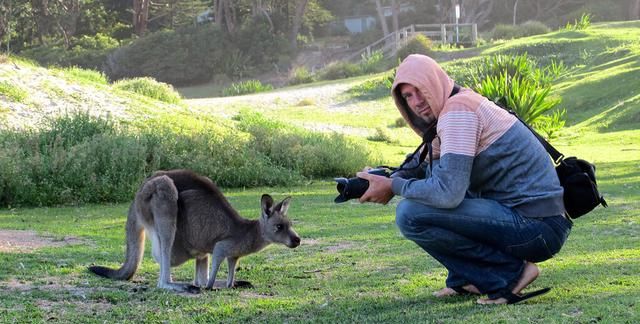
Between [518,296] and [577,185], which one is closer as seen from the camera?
[577,185]

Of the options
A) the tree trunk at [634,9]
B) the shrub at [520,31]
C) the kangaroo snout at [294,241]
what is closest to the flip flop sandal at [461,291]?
the kangaroo snout at [294,241]

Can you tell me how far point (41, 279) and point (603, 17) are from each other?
5405 centimetres

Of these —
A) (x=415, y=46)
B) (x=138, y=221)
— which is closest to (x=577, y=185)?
(x=138, y=221)

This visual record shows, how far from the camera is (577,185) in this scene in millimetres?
5621

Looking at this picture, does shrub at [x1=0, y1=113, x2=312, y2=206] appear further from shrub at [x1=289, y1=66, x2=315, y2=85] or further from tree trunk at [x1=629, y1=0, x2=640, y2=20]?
tree trunk at [x1=629, y1=0, x2=640, y2=20]

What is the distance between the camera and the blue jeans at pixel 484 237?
5547mm

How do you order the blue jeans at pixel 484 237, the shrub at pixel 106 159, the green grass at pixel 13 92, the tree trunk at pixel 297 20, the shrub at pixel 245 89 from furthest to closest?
the tree trunk at pixel 297 20 → the shrub at pixel 245 89 → the green grass at pixel 13 92 → the shrub at pixel 106 159 → the blue jeans at pixel 484 237

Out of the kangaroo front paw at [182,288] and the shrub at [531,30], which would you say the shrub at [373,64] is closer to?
the shrub at [531,30]

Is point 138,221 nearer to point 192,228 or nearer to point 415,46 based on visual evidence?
point 192,228

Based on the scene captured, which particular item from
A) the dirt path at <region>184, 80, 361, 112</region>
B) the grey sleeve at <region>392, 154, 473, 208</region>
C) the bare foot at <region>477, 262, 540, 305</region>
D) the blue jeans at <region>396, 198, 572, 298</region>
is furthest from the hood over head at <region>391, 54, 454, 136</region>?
the dirt path at <region>184, 80, 361, 112</region>

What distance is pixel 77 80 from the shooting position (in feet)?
69.4

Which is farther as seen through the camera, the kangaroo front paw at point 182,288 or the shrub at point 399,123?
the shrub at point 399,123

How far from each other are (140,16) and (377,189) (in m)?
54.6

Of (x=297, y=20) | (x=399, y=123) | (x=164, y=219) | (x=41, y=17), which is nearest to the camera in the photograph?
(x=164, y=219)
